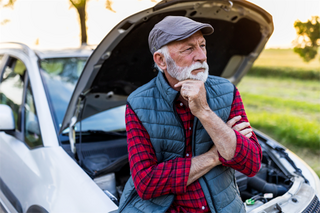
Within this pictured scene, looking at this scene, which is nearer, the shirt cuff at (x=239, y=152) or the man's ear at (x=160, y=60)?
the shirt cuff at (x=239, y=152)

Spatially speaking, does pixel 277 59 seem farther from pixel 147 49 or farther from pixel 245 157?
pixel 245 157

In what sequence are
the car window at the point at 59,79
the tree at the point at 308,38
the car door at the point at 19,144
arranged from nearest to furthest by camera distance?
the car door at the point at 19,144 < the car window at the point at 59,79 < the tree at the point at 308,38

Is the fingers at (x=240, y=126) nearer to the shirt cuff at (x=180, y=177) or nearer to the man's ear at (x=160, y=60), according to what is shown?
the shirt cuff at (x=180, y=177)

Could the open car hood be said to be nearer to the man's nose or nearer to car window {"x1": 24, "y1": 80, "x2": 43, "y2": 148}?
car window {"x1": 24, "y1": 80, "x2": 43, "y2": 148}

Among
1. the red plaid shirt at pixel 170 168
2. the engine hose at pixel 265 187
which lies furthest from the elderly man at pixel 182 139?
the engine hose at pixel 265 187

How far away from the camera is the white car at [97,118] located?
1.75 meters

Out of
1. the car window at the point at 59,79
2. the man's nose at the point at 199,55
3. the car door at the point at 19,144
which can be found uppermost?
the man's nose at the point at 199,55

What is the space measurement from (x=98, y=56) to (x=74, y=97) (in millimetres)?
393

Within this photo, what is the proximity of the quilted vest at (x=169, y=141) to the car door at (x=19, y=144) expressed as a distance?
0.95 meters

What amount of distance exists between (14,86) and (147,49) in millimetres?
1458

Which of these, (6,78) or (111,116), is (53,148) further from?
(6,78)

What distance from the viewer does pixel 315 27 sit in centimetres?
446

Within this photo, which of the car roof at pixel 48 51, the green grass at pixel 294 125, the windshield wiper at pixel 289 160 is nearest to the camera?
the windshield wiper at pixel 289 160

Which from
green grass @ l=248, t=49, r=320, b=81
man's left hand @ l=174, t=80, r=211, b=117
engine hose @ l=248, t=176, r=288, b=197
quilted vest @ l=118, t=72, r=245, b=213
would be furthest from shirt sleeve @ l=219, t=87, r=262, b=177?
green grass @ l=248, t=49, r=320, b=81
